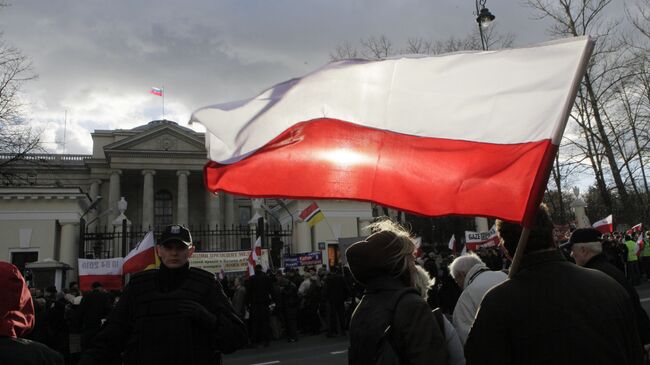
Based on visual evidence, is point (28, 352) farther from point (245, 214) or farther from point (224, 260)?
point (245, 214)

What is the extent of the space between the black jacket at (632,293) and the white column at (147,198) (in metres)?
44.6

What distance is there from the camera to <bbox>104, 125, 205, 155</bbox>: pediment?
158 ft

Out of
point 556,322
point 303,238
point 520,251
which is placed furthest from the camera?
point 303,238

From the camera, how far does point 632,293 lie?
4.31 m

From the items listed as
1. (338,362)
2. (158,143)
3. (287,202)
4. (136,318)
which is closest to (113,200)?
(158,143)

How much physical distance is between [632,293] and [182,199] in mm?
46009

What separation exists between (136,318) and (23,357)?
3.18ft

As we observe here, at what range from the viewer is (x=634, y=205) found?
3525 centimetres

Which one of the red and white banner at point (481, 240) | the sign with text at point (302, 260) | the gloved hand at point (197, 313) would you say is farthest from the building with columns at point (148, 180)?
the gloved hand at point (197, 313)

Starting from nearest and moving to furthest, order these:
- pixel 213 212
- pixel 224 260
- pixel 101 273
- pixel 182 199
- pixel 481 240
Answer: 1. pixel 101 273
2. pixel 224 260
3. pixel 481 240
4. pixel 182 199
5. pixel 213 212

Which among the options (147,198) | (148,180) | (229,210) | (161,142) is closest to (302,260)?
(229,210)

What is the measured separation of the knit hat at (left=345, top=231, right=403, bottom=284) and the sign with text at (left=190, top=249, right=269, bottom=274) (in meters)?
15.1

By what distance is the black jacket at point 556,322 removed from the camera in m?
2.20

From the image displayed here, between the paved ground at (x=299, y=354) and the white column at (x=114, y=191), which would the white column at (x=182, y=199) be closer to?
the white column at (x=114, y=191)
